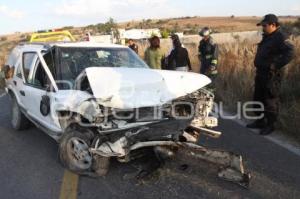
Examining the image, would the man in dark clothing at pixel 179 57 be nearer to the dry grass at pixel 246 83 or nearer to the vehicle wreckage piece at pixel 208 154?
the dry grass at pixel 246 83

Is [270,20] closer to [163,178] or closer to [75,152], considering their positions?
[163,178]

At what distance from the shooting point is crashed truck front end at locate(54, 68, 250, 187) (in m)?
4.99

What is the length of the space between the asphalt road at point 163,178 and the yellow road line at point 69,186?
39 millimetres

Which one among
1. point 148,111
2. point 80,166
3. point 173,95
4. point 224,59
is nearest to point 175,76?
Result: point 173,95

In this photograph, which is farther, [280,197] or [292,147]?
[292,147]

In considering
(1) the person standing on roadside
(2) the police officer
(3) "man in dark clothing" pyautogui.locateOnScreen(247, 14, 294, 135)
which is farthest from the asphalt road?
(1) the person standing on roadside

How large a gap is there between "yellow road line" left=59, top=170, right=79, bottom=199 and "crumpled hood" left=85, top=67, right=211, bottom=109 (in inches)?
40.1

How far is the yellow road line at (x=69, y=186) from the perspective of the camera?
4.78 meters

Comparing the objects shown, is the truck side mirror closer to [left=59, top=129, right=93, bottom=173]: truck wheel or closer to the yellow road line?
[left=59, top=129, right=93, bottom=173]: truck wheel

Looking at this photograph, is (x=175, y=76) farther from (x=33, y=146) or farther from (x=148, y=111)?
(x=33, y=146)

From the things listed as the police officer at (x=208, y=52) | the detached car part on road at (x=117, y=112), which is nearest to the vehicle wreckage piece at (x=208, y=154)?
the detached car part on road at (x=117, y=112)

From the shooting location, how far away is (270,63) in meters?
7.36

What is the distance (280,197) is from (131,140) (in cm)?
175

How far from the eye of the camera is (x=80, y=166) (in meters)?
5.42
